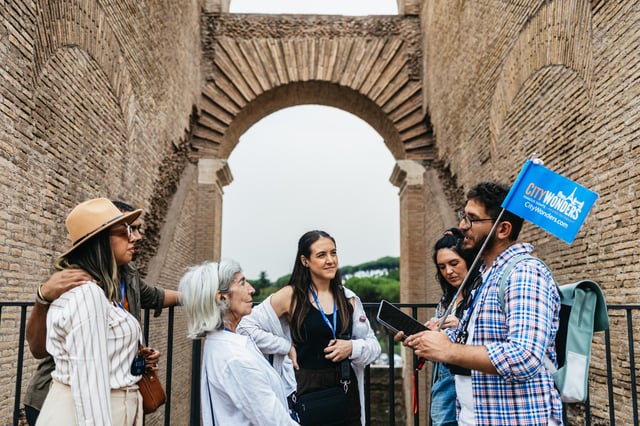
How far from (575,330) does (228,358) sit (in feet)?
3.60

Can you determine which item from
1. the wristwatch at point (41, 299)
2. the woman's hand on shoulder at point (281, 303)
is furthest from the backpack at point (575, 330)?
the wristwatch at point (41, 299)

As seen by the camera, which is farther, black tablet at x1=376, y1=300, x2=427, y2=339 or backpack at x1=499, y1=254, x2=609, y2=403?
black tablet at x1=376, y1=300, x2=427, y2=339

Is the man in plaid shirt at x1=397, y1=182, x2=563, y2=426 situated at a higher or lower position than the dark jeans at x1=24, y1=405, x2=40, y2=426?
higher

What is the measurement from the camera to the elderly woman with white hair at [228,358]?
1766mm

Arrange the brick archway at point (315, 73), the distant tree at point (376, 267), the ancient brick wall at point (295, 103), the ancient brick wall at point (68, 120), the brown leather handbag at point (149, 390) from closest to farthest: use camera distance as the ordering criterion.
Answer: the brown leather handbag at point (149, 390) < the ancient brick wall at point (68, 120) < the ancient brick wall at point (295, 103) < the brick archway at point (315, 73) < the distant tree at point (376, 267)

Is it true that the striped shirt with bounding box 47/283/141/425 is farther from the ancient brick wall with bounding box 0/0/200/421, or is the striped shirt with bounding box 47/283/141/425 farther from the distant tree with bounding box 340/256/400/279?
the distant tree with bounding box 340/256/400/279

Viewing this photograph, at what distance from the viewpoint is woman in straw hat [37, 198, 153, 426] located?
63.7 inches

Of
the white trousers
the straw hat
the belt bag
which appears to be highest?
the straw hat

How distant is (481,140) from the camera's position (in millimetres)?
7980

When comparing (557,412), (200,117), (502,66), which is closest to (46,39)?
(557,412)

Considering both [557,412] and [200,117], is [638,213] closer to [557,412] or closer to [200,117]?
[557,412]

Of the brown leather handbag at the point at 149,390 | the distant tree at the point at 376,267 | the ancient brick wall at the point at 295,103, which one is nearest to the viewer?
the brown leather handbag at the point at 149,390

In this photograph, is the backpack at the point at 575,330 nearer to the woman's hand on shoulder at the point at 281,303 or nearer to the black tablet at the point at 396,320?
the black tablet at the point at 396,320

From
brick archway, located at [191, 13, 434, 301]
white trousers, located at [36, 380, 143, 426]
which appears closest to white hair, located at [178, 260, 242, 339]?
white trousers, located at [36, 380, 143, 426]
